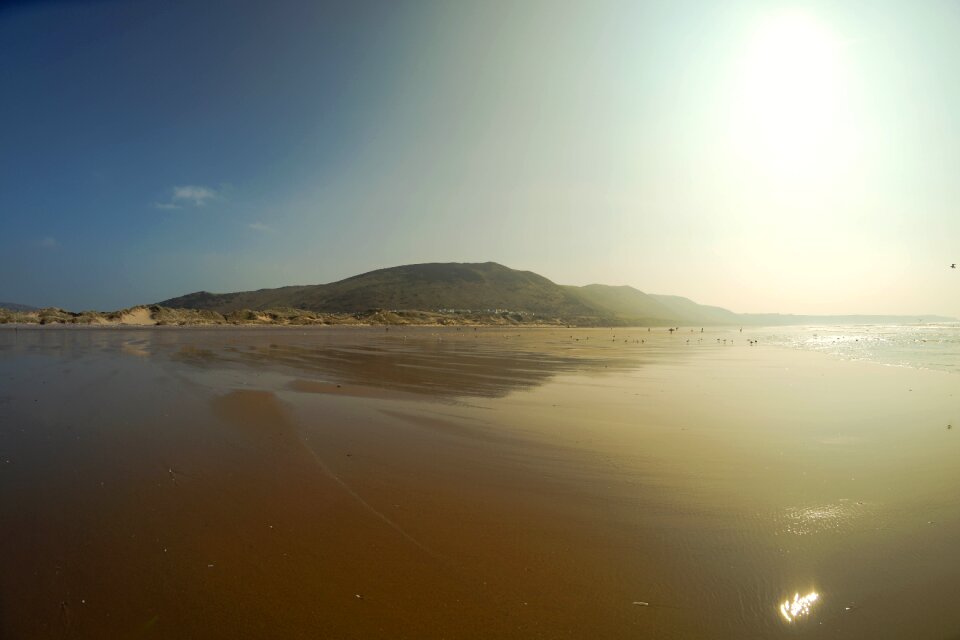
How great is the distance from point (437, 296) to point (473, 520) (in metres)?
128

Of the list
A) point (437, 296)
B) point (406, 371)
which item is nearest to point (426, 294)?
point (437, 296)

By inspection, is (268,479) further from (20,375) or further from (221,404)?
(20,375)

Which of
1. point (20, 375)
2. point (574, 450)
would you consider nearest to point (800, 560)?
point (574, 450)

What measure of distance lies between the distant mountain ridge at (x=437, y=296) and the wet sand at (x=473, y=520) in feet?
350

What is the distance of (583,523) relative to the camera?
15.7 feet

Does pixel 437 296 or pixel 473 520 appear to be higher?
pixel 437 296

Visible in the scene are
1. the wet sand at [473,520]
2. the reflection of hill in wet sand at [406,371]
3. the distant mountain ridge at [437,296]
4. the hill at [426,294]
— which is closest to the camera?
the wet sand at [473,520]

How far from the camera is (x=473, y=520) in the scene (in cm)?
482

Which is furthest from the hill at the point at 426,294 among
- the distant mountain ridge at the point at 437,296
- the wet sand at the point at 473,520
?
the wet sand at the point at 473,520

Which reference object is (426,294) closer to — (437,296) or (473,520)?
(437,296)

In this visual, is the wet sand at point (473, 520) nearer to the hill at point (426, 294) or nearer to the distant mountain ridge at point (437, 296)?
the distant mountain ridge at point (437, 296)

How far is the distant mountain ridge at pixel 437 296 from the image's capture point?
127562 millimetres

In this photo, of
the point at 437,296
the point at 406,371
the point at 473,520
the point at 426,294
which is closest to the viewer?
the point at 473,520

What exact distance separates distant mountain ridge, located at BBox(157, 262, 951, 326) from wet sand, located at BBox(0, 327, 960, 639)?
10659 cm
